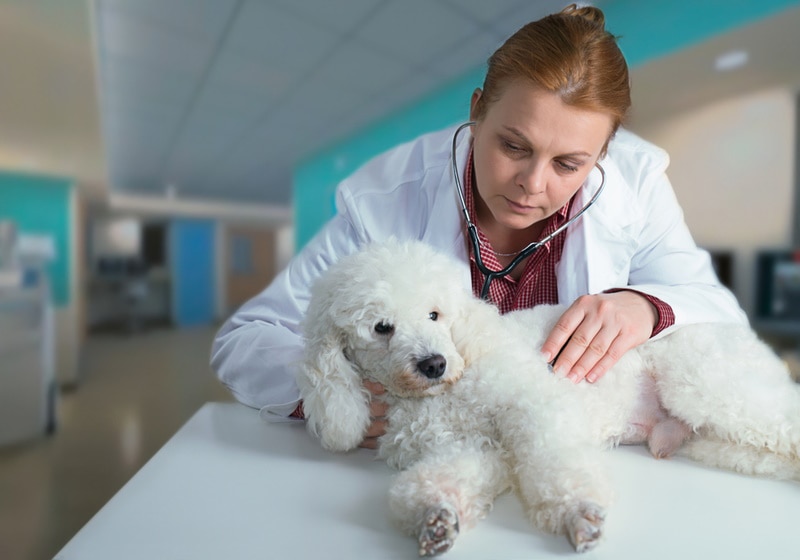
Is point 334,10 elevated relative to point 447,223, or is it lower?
elevated

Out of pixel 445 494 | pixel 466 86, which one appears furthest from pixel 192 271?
pixel 445 494

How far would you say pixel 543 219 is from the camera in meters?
1.03

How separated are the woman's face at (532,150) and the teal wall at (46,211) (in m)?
6.06

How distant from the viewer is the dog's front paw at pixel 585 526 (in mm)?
540

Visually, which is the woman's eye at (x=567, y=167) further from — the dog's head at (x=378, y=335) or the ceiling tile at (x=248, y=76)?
the ceiling tile at (x=248, y=76)

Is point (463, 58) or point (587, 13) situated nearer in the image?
point (587, 13)

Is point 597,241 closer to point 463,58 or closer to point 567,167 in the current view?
point 567,167

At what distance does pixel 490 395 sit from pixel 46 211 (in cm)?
654

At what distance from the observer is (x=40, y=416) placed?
3.57 meters

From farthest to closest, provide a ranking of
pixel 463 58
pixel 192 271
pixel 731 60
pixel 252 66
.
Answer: pixel 192 271 → pixel 252 66 → pixel 463 58 → pixel 731 60

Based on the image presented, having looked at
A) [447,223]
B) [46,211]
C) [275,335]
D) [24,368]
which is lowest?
[24,368]

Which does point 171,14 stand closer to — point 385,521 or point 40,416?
point 40,416

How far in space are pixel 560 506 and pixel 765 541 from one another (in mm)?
234

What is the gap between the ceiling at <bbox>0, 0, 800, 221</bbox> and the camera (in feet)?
8.45
